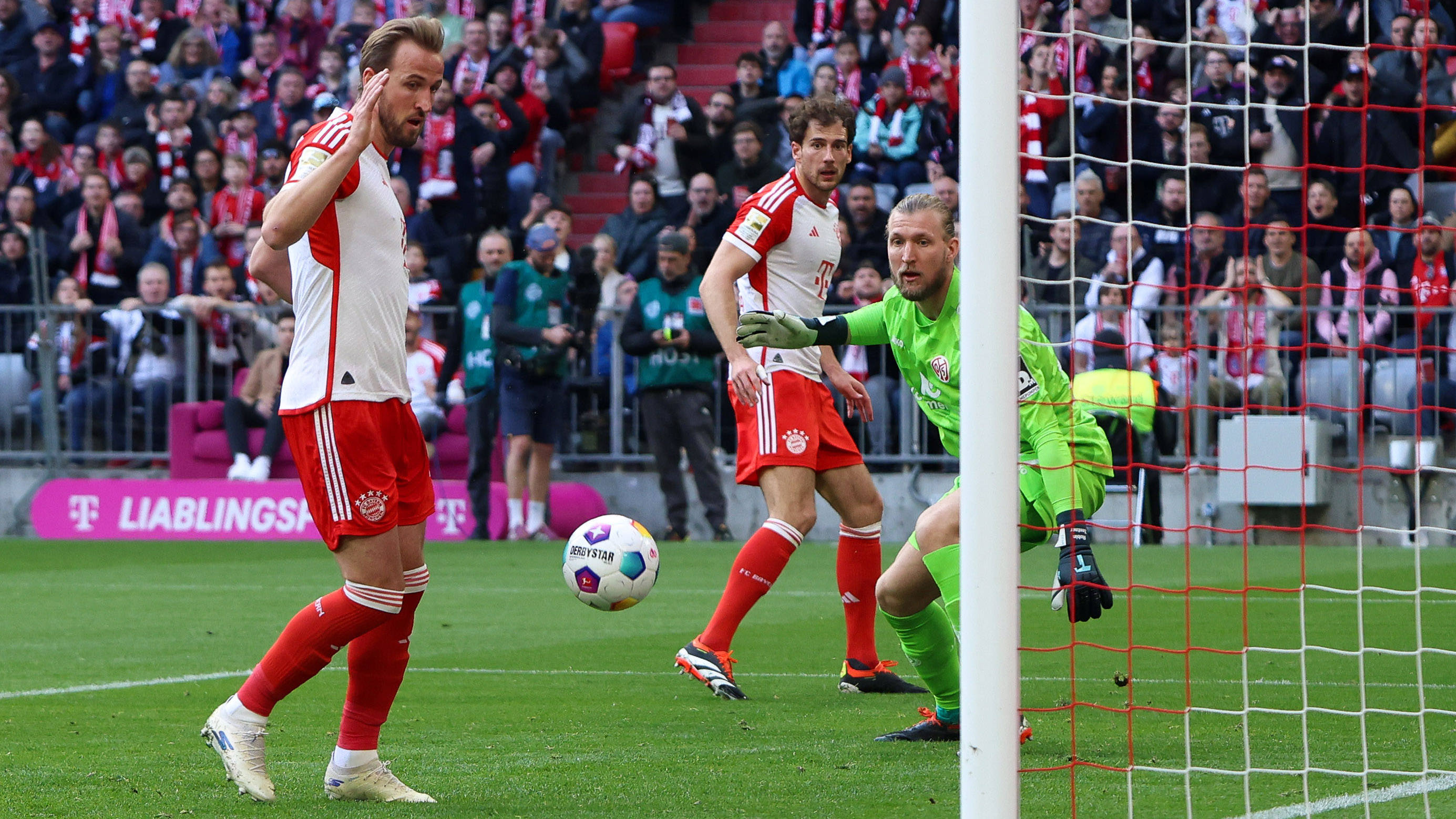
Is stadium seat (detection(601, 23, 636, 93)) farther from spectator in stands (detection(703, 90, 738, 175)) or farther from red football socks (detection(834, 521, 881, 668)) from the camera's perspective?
red football socks (detection(834, 521, 881, 668))

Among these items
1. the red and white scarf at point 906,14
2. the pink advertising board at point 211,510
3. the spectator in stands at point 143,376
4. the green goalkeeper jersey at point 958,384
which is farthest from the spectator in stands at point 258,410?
the green goalkeeper jersey at point 958,384

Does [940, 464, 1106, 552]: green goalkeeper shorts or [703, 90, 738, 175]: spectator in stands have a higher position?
[703, 90, 738, 175]: spectator in stands

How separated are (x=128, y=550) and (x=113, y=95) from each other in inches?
298

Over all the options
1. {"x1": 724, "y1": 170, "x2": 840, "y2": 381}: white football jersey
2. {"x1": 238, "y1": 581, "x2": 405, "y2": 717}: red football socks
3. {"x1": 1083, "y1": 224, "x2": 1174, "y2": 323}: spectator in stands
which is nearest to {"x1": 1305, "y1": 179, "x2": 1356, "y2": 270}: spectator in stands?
{"x1": 1083, "y1": 224, "x2": 1174, "y2": 323}: spectator in stands

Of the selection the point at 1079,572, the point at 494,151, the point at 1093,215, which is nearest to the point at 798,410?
the point at 1079,572

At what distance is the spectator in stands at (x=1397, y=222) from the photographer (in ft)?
38.0

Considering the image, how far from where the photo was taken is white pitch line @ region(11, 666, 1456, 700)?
6.75 meters

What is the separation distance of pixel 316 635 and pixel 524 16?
1571 centimetres

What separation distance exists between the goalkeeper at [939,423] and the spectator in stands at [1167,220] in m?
6.65

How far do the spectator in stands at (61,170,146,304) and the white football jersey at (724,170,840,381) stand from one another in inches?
472

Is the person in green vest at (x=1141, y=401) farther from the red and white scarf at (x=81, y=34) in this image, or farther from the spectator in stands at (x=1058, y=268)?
the red and white scarf at (x=81, y=34)

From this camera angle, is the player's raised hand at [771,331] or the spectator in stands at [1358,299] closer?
the player's raised hand at [771,331]

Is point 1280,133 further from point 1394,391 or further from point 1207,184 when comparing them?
point 1394,391

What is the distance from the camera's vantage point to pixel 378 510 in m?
4.54
